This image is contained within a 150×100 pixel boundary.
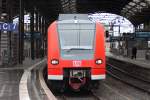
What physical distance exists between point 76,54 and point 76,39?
80 centimetres

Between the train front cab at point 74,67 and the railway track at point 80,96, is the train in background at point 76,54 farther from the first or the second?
the railway track at point 80,96

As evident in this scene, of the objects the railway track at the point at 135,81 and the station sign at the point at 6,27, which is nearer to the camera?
the railway track at the point at 135,81

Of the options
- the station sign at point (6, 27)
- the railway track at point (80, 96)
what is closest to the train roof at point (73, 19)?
the railway track at point (80, 96)

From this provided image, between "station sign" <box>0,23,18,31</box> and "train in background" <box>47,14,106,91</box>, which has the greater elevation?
"station sign" <box>0,23,18,31</box>

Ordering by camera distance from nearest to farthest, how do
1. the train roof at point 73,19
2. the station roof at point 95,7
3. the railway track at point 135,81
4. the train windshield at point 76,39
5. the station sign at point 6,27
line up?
the train windshield at point 76,39
the train roof at point 73,19
the railway track at point 135,81
the station sign at point 6,27
the station roof at point 95,7

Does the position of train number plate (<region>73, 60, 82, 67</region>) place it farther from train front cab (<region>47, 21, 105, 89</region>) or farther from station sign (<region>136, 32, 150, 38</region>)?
station sign (<region>136, 32, 150, 38</region>)

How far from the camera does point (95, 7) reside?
258 ft

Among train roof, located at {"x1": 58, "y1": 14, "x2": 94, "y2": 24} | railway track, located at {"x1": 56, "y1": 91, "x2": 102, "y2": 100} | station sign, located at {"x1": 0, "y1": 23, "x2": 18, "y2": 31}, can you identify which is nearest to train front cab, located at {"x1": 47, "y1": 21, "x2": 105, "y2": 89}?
railway track, located at {"x1": 56, "y1": 91, "x2": 102, "y2": 100}

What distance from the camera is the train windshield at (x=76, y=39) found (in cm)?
2072

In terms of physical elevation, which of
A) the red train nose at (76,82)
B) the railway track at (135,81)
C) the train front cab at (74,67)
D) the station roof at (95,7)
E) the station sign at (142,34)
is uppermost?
the station roof at (95,7)

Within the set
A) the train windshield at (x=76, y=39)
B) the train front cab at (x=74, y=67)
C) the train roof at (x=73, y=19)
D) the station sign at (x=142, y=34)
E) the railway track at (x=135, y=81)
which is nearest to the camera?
the train front cab at (x=74, y=67)

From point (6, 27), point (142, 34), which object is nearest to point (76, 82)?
point (6, 27)

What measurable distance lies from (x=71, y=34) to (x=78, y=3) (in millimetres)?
49168

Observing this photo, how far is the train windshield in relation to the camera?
2072cm
